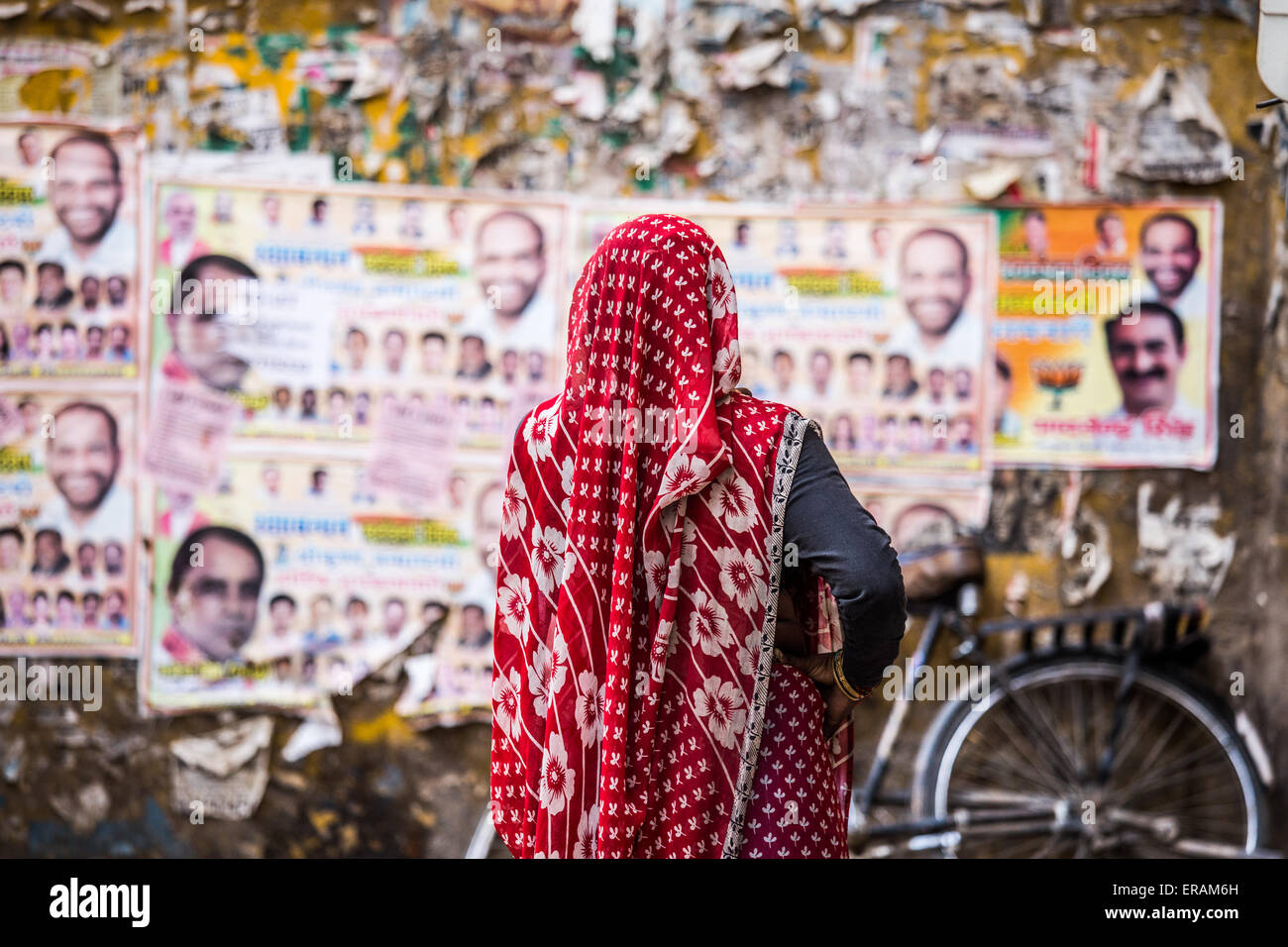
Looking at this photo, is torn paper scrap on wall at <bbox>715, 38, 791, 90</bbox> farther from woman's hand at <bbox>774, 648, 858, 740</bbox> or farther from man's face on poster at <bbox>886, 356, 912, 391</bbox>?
woman's hand at <bbox>774, 648, 858, 740</bbox>

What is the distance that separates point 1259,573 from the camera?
349 cm

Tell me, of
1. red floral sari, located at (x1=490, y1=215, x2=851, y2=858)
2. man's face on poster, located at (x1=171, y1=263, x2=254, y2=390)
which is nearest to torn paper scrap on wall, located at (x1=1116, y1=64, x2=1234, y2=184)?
red floral sari, located at (x1=490, y1=215, x2=851, y2=858)

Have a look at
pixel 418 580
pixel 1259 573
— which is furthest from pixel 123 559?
pixel 1259 573

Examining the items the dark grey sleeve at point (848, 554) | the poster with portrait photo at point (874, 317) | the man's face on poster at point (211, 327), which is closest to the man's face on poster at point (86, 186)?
the man's face on poster at point (211, 327)

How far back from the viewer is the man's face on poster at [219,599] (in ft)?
11.8

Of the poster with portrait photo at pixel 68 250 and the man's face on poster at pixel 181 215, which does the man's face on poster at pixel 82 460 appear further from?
the man's face on poster at pixel 181 215

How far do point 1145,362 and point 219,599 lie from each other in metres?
3.10

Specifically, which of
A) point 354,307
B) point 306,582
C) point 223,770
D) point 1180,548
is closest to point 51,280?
point 354,307

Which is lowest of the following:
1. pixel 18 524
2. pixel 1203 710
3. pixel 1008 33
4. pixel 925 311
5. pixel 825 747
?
pixel 1203 710

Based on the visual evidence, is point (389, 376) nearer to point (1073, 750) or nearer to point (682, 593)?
point (682, 593)

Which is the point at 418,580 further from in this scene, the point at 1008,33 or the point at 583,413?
the point at 1008,33

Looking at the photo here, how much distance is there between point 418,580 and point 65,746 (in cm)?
130

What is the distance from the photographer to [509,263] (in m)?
3.57

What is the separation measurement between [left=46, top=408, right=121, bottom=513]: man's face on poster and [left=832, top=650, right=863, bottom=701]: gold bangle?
2692 millimetres
